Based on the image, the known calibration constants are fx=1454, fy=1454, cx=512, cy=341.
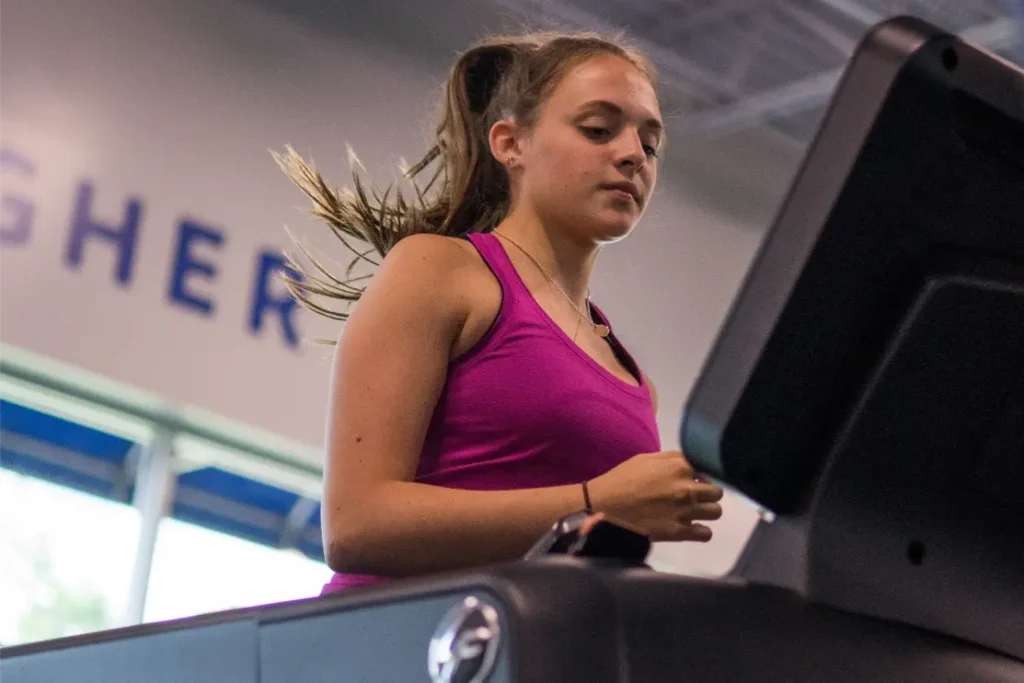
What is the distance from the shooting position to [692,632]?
620 mm

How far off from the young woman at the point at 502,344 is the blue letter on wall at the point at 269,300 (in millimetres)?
2521

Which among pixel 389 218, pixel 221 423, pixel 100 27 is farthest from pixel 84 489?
pixel 389 218

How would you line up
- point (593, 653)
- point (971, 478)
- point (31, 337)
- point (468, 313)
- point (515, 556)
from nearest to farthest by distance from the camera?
point (593, 653)
point (971, 478)
point (515, 556)
point (468, 313)
point (31, 337)

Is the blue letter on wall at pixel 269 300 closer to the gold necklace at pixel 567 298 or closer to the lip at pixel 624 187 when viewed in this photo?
the gold necklace at pixel 567 298

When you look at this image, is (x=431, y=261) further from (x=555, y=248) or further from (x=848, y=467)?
(x=848, y=467)

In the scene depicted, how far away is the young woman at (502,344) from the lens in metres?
0.99

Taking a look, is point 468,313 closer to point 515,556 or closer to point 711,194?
point 515,556

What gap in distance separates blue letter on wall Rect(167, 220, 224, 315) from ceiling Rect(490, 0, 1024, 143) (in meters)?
1.29

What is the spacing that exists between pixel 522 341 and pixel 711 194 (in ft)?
14.2

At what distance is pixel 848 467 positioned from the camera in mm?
701

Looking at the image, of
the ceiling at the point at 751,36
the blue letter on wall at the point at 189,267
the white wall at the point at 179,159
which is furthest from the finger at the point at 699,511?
the ceiling at the point at 751,36

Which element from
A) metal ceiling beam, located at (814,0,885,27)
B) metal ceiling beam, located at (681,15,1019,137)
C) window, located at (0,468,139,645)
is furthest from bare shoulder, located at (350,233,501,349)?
metal ceiling beam, located at (681,15,1019,137)

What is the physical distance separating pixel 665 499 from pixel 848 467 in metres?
0.22

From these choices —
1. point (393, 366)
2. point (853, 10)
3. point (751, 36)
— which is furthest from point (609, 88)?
point (751, 36)
